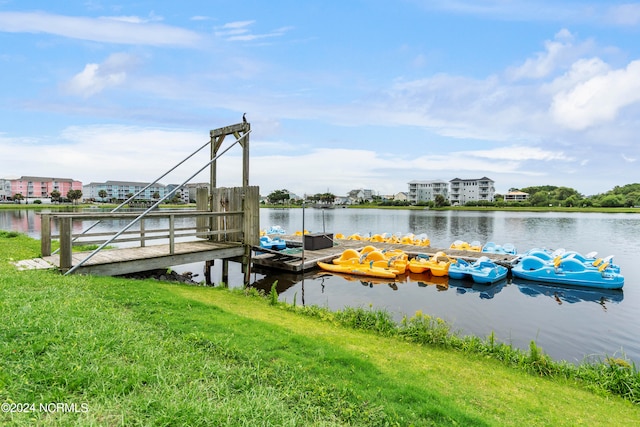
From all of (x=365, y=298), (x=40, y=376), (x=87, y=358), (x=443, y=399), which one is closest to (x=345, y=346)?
(x=443, y=399)

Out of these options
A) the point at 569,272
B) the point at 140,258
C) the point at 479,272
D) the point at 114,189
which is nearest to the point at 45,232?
the point at 140,258

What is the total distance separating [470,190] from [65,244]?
12327cm

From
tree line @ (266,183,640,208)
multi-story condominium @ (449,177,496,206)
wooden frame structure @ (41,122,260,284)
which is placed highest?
multi-story condominium @ (449,177,496,206)

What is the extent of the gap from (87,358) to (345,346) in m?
3.71

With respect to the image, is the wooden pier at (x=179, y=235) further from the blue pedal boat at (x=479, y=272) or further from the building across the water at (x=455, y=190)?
the building across the water at (x=455, y=190)

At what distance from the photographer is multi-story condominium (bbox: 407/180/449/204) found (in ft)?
398

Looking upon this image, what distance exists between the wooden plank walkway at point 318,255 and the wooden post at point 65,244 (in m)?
7.30

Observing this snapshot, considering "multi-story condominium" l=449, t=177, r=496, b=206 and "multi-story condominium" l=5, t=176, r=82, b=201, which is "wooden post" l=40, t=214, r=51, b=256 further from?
"multi-story condominium" l=5, t=176, r=82, b=201

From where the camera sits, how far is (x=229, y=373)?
3.96 m

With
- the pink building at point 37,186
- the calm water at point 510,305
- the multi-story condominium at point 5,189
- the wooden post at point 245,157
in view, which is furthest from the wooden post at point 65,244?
the multi-story condominium at point 5,189

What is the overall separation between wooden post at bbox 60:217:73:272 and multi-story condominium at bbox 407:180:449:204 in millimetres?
115622

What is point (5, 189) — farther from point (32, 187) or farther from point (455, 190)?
point (455, 190)

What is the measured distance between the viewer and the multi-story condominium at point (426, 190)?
121m

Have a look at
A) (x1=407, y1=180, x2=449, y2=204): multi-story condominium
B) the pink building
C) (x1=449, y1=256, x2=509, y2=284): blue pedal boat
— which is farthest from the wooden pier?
the pink building
